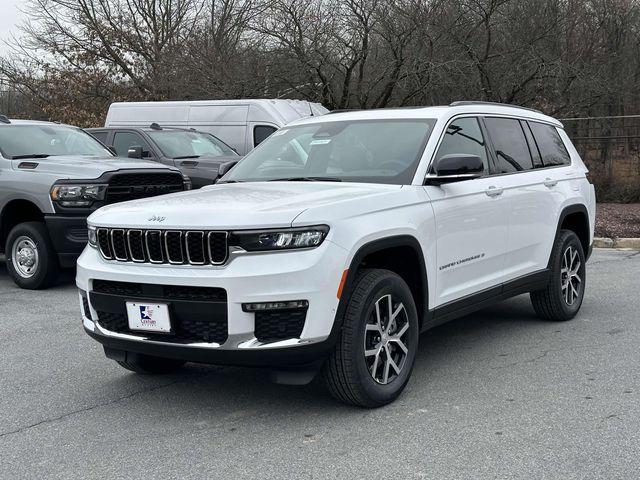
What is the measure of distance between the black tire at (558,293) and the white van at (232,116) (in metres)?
8.03

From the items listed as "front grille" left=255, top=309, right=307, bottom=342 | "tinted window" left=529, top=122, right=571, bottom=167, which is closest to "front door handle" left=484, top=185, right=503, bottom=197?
"tinted window" left=529, top=122, right=571, bottom=167

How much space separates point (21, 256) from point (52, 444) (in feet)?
17.3

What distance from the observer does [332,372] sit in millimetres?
4379

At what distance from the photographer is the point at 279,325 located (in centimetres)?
414

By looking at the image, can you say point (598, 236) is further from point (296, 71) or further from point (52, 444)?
point (52, 444)

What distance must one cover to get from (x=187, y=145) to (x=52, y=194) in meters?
4.57

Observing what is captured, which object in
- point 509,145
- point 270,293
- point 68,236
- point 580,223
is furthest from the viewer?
point 68,236

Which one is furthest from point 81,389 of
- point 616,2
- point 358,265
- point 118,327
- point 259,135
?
point 616,2

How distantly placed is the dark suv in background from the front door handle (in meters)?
6.88

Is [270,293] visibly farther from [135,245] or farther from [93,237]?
[93,237]

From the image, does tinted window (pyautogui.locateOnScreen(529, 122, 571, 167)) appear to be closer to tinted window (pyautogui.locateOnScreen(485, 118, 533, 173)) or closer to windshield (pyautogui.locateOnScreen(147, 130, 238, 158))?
tinted window (pyautogui.locateOnScreen(485, 118, 533, 173))

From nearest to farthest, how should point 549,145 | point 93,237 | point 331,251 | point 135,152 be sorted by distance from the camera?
point 331,251
point 93,237
point 549,145
point 135,152

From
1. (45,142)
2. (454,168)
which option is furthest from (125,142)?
(454,168)

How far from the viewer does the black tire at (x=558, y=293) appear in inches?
261
